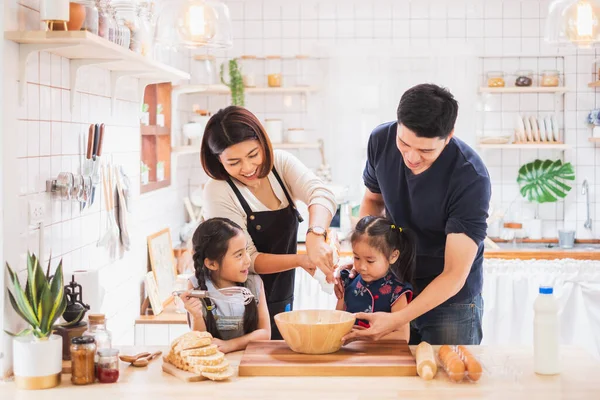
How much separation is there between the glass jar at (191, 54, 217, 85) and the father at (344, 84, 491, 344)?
8.21 feet

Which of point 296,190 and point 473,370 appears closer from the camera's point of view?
point 473,370

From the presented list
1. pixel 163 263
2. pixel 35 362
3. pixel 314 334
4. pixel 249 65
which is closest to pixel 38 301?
pixel 35 362

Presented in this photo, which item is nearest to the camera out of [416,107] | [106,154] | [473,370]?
[473,370]

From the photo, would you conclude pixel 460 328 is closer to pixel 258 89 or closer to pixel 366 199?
pixel 366 199

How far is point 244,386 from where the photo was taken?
1.90 metres

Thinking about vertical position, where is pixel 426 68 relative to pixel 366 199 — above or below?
above

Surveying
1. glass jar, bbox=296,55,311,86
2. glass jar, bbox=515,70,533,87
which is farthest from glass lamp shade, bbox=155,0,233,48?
glass jar, bbox=515,70,533,87

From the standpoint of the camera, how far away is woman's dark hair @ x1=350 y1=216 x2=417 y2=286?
2389mm

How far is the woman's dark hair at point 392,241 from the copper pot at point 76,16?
3.37ft

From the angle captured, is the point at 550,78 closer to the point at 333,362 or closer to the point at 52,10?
the point at 333,362

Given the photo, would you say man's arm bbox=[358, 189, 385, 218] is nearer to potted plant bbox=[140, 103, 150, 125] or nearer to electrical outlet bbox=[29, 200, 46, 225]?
electrical outlet bbox=[29, 200, 46, 225]

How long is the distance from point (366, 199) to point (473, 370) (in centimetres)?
93

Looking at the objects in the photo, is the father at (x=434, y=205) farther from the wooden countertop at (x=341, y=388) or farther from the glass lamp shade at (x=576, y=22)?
the glass lamp shade at (x=576, y=22)

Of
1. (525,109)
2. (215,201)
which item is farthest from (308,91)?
(215,201)
